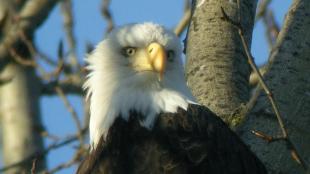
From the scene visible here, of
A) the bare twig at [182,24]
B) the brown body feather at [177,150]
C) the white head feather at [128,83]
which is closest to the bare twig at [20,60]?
the bare twig at [182,24]

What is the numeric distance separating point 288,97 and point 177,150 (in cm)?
63

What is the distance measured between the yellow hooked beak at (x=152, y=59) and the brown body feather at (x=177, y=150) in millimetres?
296

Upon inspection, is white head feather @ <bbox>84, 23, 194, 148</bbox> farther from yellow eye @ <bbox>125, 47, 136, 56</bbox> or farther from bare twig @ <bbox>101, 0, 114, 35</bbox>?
bare twig @ <bbox>101, 0, 114, 35</bbox>

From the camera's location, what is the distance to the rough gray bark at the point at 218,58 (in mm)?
5816

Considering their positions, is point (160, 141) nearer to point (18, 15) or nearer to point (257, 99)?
point (257, 99)

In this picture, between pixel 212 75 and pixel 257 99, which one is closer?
pixel 257 99

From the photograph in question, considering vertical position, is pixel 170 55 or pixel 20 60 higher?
pixel 170 55

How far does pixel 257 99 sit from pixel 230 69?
47 cm

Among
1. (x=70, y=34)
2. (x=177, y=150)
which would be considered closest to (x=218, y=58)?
(x=177, y=150)

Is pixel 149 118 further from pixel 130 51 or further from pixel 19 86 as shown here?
pixel 19 86

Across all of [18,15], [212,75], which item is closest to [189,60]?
[212,75]

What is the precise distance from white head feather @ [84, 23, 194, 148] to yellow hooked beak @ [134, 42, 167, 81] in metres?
0.04

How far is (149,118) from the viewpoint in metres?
5.47

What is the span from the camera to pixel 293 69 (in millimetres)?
5523
